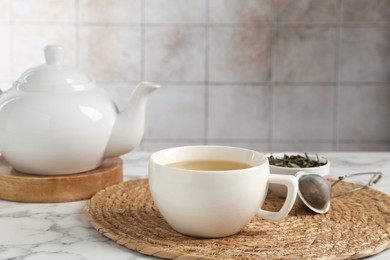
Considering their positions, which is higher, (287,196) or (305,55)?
(305,55)

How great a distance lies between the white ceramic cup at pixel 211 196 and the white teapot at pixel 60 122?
0.77 feet

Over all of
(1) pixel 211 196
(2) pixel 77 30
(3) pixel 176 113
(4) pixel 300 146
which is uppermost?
(2) pixel 77 30

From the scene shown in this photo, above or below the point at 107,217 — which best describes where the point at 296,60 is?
above

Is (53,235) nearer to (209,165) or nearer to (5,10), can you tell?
(209,165)

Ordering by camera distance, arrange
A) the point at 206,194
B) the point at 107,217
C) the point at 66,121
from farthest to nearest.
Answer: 1. the point at 66,121
2. the point at 107,217
3. the point at 206,194

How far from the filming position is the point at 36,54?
9.10ft

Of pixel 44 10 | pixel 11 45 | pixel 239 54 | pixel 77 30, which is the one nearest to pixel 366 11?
pixel 239 54

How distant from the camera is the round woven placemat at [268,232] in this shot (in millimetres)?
809

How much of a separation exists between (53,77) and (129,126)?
0.16m

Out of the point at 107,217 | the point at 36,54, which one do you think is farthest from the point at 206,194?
the point at 36,54

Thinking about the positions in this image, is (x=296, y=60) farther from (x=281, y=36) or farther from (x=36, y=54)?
(x=36, y=54)

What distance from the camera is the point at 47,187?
1068 mm

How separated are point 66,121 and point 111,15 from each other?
5.64 ft

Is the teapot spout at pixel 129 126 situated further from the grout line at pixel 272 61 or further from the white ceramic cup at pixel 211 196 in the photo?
the grout line at pixel 272 61
